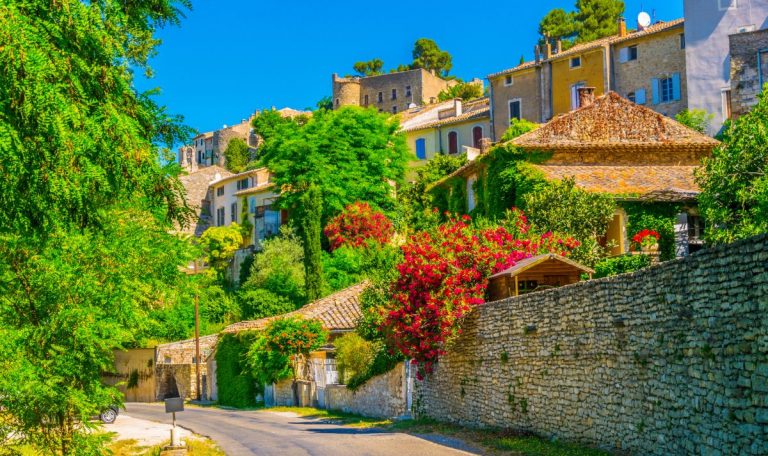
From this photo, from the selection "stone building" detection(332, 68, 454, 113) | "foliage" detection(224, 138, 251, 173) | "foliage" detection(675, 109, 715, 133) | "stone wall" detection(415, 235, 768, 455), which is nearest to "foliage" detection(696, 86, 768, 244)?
"stone wall" detection(415, 235, 768, 455)

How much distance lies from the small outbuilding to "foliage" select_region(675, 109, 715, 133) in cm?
3129

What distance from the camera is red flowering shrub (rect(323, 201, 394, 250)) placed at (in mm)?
60438

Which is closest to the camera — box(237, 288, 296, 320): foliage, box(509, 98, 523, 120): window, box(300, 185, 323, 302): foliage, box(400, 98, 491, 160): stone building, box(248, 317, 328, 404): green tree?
box(248, 317, 328, 404): green tree

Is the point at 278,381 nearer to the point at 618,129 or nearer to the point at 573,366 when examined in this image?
the point at 618,129

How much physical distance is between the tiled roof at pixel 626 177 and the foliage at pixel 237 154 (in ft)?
298

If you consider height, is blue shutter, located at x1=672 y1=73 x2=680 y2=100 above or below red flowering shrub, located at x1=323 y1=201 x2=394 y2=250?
above

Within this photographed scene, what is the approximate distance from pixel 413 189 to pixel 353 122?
21.6ft

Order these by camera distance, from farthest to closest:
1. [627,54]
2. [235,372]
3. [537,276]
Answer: [627,54] → [235,372] → [537,276]

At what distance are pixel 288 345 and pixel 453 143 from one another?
123ft

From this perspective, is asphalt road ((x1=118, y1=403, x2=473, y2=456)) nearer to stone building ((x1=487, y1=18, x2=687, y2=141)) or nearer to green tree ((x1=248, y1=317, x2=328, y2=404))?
green tree ((x1=248, y1=317, x2=328, y2=404))

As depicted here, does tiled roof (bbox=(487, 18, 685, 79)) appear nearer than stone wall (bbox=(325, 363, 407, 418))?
No

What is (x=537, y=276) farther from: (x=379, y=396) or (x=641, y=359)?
(x=641, y=359)

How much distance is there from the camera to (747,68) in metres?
46.1

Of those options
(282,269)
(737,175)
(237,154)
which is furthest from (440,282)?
(237,154)
